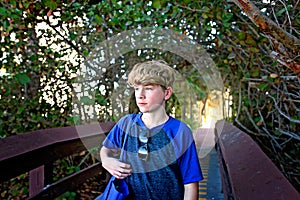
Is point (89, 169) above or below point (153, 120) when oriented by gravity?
below

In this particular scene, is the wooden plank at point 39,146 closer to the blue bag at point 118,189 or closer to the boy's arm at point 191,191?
the blue bag at point 118,189

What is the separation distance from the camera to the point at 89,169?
9.68ft

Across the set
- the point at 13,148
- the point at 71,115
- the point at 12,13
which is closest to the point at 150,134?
the point at 13,148

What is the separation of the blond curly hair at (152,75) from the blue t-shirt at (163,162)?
141 mm

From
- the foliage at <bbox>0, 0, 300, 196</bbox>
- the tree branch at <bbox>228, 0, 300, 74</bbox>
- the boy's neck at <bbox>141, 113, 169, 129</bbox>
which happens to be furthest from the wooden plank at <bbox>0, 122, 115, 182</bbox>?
the tree branch at <bbox>228, 0, 300, 74</bbox>

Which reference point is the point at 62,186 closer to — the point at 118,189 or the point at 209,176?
the point at 118,189

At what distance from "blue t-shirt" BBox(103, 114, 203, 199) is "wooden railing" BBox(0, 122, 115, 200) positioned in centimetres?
51

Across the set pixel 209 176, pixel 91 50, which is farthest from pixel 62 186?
pixel 91 50

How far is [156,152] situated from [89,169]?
1.90 m

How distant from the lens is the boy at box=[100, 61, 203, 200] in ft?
3.79

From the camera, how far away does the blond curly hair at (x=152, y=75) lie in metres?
1.16

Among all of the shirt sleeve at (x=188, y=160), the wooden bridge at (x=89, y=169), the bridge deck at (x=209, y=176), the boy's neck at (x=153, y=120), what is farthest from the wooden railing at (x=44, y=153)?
the bridge deck at (x=209, y=176)

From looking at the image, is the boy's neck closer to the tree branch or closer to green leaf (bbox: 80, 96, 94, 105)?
the tree branch

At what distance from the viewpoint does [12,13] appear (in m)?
2.74
